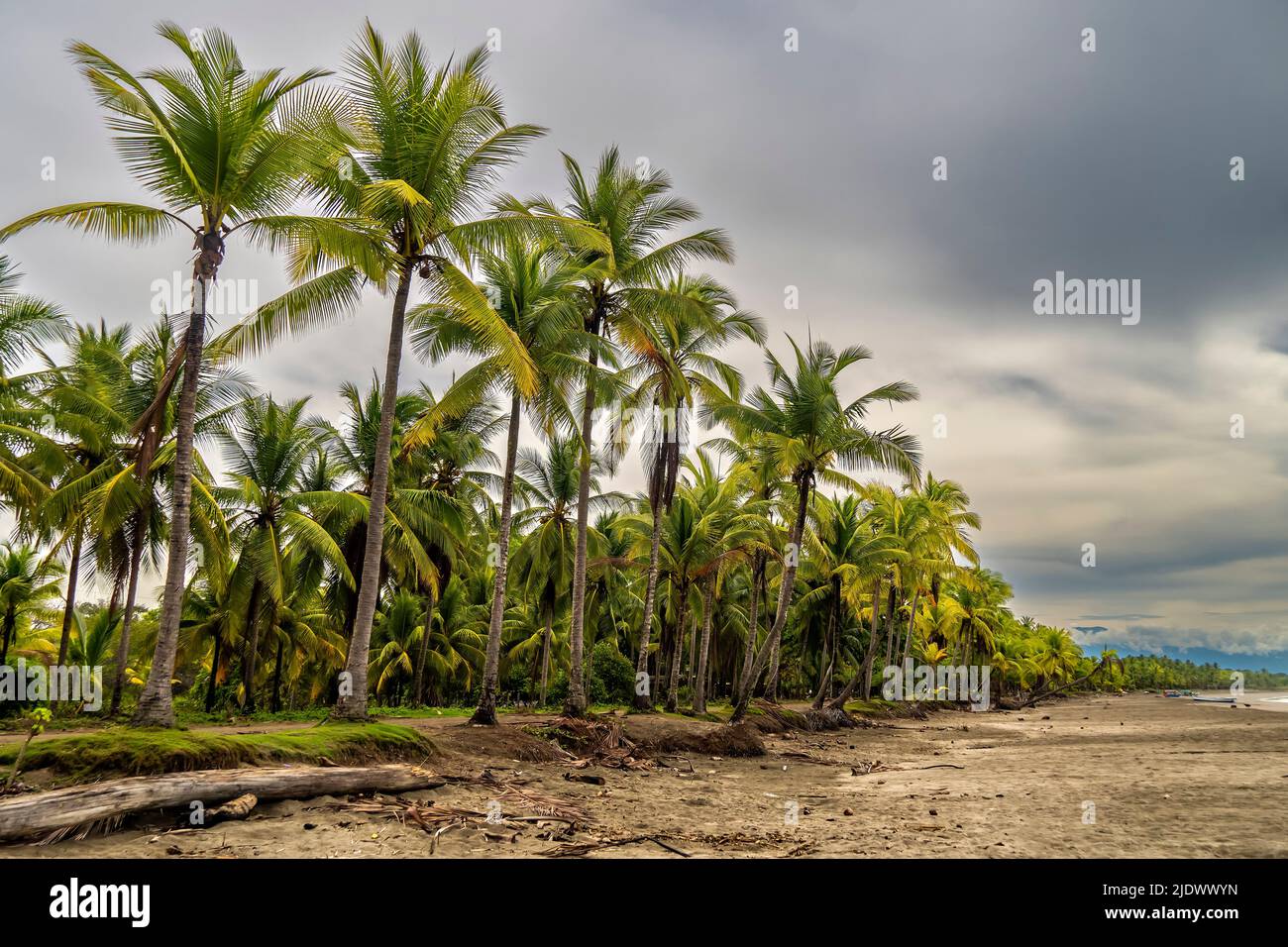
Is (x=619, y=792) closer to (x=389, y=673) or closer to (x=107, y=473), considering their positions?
(x=107, y=473)

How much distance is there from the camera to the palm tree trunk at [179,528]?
1064 centimetres

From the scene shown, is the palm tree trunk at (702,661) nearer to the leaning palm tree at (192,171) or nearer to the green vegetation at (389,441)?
the green vegetation at (389,441)

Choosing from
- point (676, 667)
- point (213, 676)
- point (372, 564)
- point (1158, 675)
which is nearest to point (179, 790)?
point (372, 564)

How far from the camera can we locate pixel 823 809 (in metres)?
12.5

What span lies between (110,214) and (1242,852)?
17198 millimetres

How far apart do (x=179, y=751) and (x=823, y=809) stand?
9.51m

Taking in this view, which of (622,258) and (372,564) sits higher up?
(622,258)

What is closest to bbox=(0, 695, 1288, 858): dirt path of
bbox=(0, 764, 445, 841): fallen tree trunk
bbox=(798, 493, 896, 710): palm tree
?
bbox=(0, 764, 445, 841): fallen tree trunk

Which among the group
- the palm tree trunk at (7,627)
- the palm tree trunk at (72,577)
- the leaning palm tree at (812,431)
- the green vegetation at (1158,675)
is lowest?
the green vegetation at (1158,675)

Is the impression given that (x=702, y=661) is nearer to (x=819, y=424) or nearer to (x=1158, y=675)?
(x=819, y=424)

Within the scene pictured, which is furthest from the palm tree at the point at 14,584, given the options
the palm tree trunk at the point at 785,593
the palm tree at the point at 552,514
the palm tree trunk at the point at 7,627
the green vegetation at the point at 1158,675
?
the green vegetation at the point at 1158,675

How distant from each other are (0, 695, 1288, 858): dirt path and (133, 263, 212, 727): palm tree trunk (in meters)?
3.30

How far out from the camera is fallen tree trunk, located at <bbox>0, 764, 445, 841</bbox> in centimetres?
684

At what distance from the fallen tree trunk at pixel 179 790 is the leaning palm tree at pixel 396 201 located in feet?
11.8
